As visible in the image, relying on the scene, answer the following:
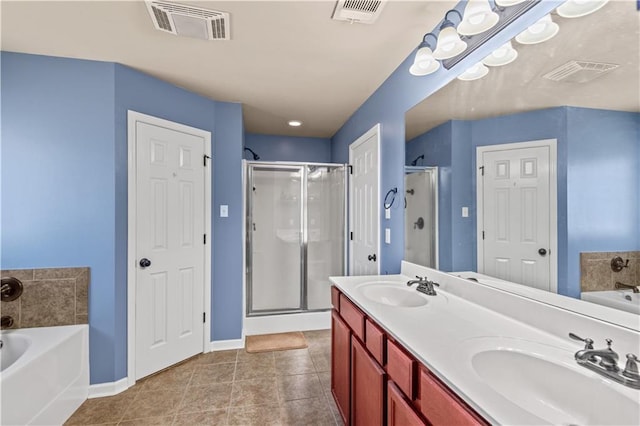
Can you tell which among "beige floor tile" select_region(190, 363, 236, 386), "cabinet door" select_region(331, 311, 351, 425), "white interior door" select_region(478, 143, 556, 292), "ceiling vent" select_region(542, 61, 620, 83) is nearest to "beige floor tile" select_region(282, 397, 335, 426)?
"cabinet door" select_region(331, 311, 351, 425)

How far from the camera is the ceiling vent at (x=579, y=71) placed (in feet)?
3.01

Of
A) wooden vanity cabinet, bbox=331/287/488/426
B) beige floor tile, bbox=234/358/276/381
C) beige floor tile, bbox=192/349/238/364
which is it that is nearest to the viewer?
wooden vanity cabinet, bbox=331/287/488/426

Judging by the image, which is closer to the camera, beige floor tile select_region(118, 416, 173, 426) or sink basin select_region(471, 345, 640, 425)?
sink basin select_region(471, 345, 640, 425)

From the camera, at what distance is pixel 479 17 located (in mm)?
1176

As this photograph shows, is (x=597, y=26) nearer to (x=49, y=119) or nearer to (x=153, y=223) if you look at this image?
(x=153, y=223)

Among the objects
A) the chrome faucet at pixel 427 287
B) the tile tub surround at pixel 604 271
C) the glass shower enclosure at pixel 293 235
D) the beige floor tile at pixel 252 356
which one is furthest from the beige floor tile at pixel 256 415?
the tile tub surround at pixel 604 271

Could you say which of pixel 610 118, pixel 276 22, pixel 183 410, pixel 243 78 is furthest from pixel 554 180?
pixel 183 410

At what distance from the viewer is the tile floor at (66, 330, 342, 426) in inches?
72.8

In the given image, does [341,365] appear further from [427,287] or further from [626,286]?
[626,286]

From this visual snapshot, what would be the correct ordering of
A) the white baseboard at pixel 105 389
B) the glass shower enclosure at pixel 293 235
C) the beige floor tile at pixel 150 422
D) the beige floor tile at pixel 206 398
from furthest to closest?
the glass shower enclosure at pixel 293 235 < the white baseboard at pixel 105 389 < the beige floor tile at pixel 206 398 < the beige floor tile at pixel 150 422

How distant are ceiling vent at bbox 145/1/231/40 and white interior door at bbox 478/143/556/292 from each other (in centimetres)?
161

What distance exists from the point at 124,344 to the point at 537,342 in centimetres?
261

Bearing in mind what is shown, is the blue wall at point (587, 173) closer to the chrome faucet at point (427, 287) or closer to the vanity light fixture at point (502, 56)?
the vanity light fixture at point (502, 56)

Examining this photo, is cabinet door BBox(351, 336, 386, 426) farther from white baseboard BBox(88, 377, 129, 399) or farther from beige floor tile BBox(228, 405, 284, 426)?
white baseboard BBox(88, 377, 129, 399)
